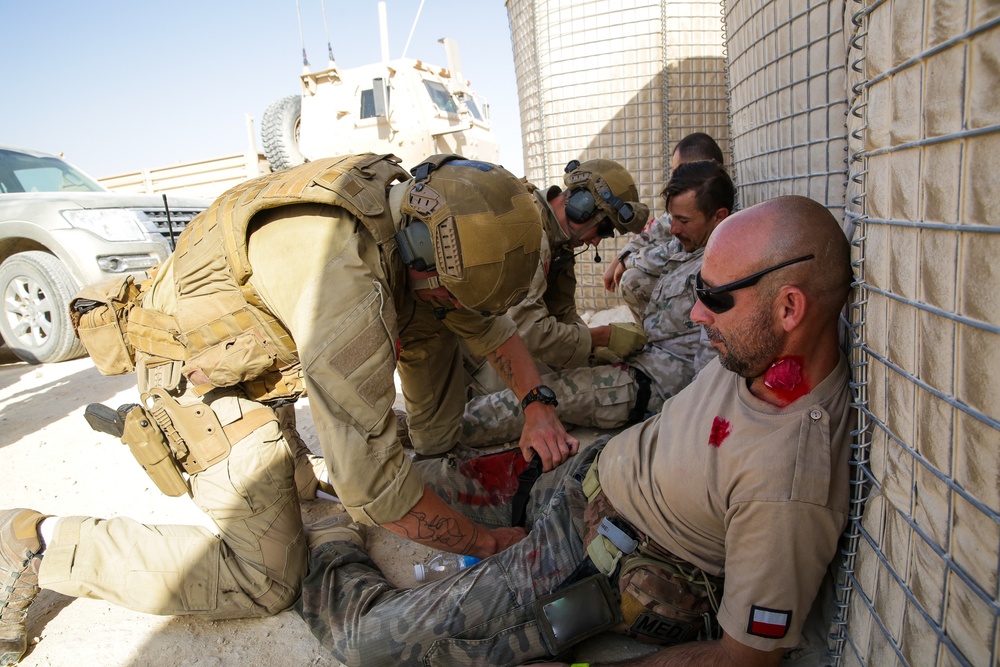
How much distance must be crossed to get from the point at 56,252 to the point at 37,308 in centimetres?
63

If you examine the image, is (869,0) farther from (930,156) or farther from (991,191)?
(991,191)

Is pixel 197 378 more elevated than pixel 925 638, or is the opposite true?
pixel 197 378

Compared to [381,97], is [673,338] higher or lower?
lower

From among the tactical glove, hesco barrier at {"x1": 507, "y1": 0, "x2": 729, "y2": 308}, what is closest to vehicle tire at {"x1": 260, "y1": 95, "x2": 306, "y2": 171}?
hesco barrier at {"x1": 507, "y1": 0, "x2": 729, "y2": 308}

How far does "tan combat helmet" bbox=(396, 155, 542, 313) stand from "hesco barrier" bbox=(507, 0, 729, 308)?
3758mm

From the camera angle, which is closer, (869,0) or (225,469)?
(869,0)

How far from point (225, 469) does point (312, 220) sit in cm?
98

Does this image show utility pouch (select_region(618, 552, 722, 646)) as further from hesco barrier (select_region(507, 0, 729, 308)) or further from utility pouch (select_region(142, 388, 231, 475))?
hesco barrier (select_region(507, 0, 729, 308))

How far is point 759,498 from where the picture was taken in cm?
138

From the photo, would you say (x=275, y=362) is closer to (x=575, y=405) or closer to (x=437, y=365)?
(x=437, y=365)

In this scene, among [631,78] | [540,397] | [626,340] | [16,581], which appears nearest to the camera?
[16,581]

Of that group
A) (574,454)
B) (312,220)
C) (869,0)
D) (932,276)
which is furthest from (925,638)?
(312,220)

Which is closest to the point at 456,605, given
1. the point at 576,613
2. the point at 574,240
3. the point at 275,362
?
the point at 576,613

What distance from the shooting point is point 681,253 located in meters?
3.49
